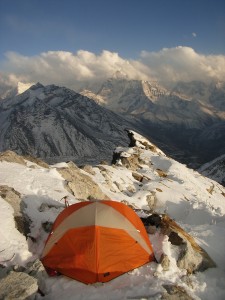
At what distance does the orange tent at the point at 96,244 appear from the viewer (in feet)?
53.7

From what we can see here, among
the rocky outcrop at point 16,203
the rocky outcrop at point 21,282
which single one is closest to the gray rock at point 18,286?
the rocky outcrop at point 21,282

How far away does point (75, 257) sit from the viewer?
16750mm

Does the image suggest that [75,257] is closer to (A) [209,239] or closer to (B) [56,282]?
(B) [56,282]

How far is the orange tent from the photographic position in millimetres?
16375

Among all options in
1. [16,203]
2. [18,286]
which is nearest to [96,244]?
[18,286]

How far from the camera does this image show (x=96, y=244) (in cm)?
1684

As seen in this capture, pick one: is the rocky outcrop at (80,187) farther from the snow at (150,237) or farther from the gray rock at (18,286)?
the gray rock at (18,286)

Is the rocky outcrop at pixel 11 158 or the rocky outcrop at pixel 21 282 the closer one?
the rocky outcrop at pixel 21 282

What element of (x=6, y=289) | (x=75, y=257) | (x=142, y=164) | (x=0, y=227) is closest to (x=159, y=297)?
(x=75, y=257)

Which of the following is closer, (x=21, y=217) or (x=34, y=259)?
(x=34, y=259)

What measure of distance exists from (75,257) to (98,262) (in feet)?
3.94

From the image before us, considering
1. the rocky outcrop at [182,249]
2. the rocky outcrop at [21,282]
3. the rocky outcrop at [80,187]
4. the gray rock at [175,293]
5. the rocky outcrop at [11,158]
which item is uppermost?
the rocky outcrop at [182,249]

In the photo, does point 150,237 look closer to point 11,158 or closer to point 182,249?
point 182,249

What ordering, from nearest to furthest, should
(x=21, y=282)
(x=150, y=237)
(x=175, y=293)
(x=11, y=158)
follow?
(x=21, y=282) < (x=175, y=293) < (x=150, y=237) < (x=11, y=158)
